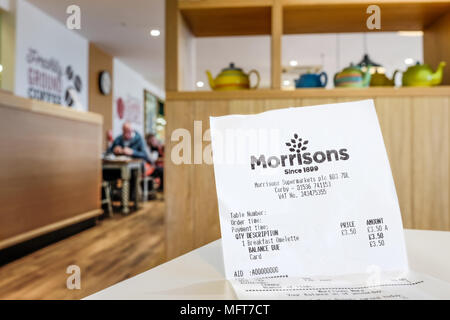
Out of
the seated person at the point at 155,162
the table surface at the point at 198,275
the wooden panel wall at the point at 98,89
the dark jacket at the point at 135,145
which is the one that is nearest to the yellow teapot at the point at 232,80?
the table surface at the point at 198,275

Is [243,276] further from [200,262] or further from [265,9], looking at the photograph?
[265,9]

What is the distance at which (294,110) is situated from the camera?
0.39 metres

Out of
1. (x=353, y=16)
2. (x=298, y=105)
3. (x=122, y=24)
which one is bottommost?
(x=298, y=105)

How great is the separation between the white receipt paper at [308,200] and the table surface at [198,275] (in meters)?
0.03

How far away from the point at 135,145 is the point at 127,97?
240 cm

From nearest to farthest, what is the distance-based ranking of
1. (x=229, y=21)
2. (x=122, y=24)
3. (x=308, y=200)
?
1. (x=308, y=200)
2. (x=229, y=21)
3. (x=122, y=24)

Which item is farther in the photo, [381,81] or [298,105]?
[381,81]

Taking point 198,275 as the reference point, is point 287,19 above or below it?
above

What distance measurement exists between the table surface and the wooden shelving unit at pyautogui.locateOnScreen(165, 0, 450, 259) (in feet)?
3.59

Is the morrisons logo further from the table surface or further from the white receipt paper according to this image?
the table surface

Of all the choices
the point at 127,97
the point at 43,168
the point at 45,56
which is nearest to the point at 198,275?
the point at 43,168

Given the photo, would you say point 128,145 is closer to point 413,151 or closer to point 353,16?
point 353,16

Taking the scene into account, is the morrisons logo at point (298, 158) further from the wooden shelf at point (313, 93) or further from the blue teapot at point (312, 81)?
the blue teapot at point (312, 81)

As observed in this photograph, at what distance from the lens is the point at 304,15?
1733 mm
